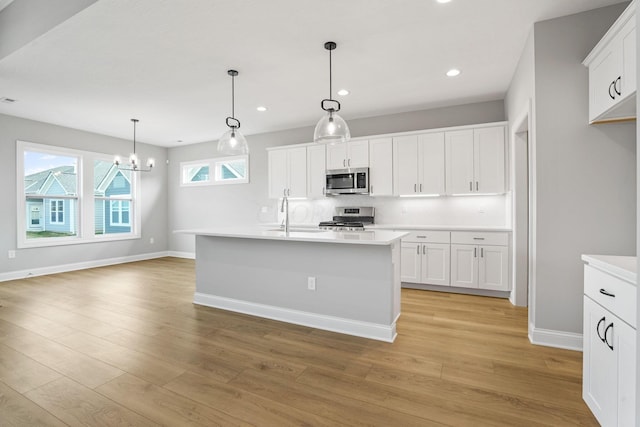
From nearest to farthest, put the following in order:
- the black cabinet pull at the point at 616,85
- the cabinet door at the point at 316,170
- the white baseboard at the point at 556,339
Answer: the black cabinet pull at the point at 616,85, the white baseboard at the point at 556,339, the cabinet door at the point at 316,170

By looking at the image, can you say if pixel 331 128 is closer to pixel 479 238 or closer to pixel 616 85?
pixel 616 85

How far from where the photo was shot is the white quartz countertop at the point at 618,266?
4.32ft

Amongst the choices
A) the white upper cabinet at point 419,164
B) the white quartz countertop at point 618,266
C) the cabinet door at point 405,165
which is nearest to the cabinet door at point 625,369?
the white quartz countertop at point 618,266

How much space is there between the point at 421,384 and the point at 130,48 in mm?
3874

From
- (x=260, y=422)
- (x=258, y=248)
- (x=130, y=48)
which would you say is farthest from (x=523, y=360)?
(x=130, y=48)

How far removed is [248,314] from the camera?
3.33m

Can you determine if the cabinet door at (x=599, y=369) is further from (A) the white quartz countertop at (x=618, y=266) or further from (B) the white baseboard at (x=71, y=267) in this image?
(B) the white baseboard at (x=71, y=267)

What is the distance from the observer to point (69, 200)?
579cm

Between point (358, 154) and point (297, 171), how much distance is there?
120cm

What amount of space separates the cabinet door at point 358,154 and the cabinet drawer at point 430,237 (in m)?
1.38

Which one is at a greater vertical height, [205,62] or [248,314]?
[205,62]

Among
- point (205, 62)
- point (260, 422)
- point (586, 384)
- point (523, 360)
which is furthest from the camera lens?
point (205, 62)

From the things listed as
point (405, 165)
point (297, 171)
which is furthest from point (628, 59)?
point (297, 171)

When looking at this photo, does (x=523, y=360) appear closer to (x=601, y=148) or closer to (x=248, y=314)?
(x=601, y=148)
